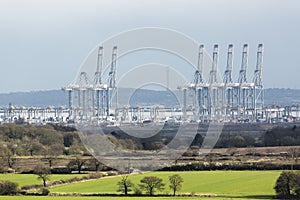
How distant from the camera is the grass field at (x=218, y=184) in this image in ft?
95.7

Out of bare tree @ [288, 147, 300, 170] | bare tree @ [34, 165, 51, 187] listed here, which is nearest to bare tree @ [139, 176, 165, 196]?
bare tree @ [34, 165, 51, 187]

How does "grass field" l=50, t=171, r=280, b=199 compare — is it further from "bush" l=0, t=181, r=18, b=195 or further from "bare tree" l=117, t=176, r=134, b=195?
"bush" l=0, t=181, r=18, b=195

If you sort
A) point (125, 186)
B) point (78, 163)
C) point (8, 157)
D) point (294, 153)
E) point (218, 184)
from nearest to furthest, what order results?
point (125, 186) → point (218, 184) → point (78, 163) → point (8, 157) → point (294, 153)

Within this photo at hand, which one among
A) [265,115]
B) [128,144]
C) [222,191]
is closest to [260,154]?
[128,144]

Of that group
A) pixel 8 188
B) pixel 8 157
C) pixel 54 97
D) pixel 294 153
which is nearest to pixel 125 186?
pixel 8 188

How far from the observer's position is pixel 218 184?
103 ft

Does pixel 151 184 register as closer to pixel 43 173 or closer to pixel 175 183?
pixel 175 183

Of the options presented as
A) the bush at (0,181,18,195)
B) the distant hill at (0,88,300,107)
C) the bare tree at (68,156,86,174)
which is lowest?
the bush at (0,181,18,195)

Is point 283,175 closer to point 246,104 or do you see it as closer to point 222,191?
point 222,191

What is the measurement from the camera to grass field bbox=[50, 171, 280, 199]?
1148 inches

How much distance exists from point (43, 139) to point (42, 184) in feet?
76.9

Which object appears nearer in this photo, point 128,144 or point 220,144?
point 128,144

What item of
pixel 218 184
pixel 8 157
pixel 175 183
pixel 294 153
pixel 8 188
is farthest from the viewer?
pixel 294 153

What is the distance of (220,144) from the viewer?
54.4 metres
